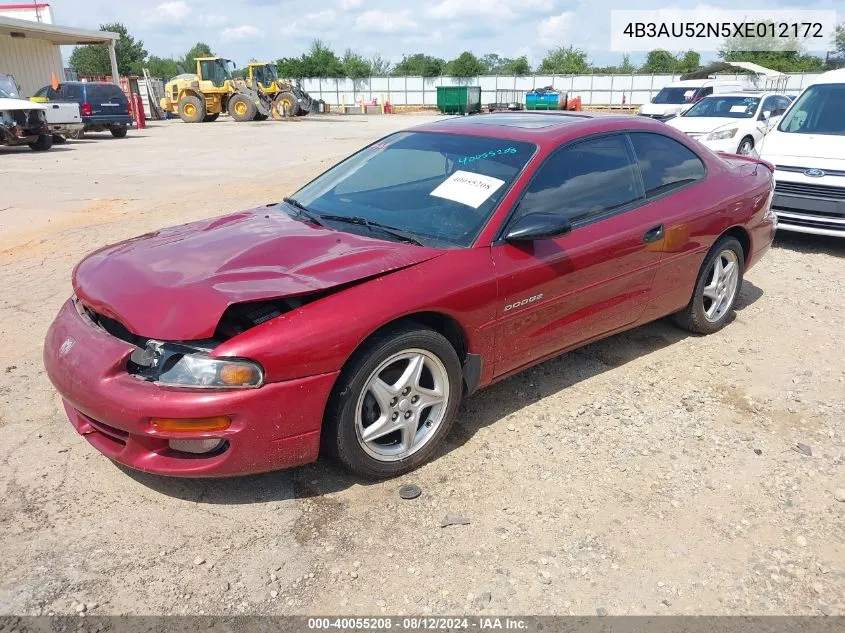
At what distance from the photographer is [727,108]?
1338 cm

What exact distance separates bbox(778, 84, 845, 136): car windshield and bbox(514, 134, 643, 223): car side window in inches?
199

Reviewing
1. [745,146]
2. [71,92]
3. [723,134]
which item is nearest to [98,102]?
[71,92]

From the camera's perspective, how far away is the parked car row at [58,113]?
52.9 feet

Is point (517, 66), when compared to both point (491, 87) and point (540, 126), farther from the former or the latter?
point (540, 126)

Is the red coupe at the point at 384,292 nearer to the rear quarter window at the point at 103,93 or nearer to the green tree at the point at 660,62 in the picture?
the rear quarter window at the point at 103,93

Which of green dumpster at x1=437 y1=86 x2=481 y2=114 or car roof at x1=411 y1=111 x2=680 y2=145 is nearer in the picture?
car roof at x1=411 y1=111 x2=680 y2=145

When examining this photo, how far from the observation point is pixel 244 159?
15.5 metres

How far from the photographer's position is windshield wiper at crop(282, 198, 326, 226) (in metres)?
3.63

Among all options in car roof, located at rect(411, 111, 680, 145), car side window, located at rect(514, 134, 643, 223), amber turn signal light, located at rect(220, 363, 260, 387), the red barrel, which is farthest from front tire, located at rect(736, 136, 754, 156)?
the red barrel

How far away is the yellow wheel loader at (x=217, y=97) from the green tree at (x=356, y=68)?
87.6 ft

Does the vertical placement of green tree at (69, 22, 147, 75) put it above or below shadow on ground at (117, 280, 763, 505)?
above

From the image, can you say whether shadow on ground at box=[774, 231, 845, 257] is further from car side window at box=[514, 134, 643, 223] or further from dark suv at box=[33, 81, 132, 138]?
dark suv at box=[33, 81, 132, 138]

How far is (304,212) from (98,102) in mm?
21434

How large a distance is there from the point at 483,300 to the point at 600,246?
3.01 feet
